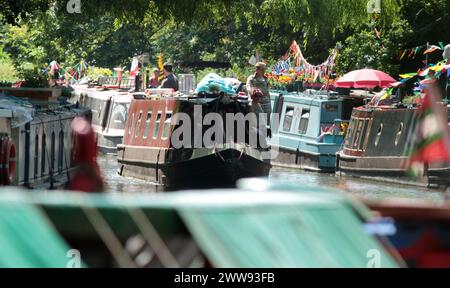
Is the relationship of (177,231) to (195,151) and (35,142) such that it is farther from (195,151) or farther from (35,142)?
(195,151)

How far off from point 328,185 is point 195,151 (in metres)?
3.23

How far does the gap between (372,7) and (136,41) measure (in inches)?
913

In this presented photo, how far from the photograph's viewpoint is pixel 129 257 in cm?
629

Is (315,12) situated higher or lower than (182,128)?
higher

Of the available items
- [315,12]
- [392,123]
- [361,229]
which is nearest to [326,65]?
[315,12]

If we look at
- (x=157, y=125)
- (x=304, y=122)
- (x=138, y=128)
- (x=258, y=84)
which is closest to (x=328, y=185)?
(x=258, y=84)

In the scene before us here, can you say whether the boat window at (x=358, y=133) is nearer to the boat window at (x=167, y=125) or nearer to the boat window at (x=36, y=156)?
the boat window at (x=167, y=125)

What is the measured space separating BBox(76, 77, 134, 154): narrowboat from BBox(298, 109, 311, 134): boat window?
441 centimetres

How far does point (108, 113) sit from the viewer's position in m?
31.9

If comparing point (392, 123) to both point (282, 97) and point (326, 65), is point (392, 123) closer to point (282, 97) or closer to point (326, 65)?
point (282, 97)

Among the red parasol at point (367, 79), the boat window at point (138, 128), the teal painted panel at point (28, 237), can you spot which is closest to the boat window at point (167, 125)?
the boat window at point (138, 128)

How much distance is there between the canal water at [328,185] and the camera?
73.6 ft

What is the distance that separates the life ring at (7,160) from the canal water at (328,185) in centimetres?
644
